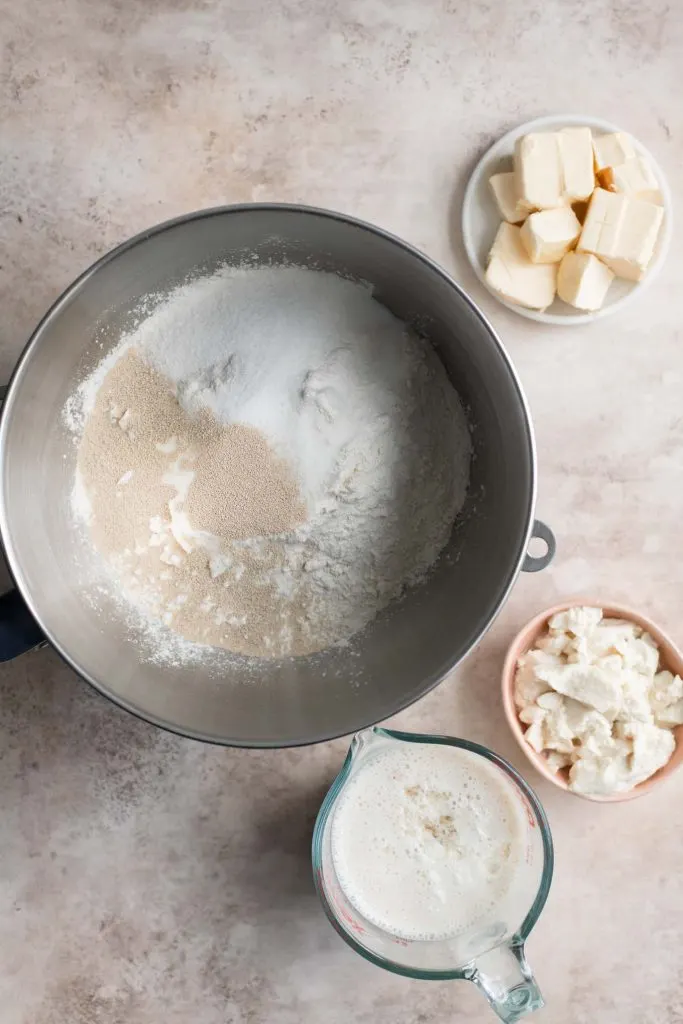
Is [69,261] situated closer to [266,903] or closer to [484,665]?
[484,665]

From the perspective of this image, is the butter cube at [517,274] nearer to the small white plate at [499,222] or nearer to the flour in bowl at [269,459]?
the small white plate at [499,222]

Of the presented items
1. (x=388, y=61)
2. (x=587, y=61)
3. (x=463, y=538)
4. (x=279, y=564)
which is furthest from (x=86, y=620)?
(x=587, y=61)

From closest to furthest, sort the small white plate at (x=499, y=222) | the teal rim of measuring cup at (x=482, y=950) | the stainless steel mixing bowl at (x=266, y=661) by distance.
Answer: the stainless steel mixing bowl at (x=266, y=661) → the teal rim of measuring cup at (x=482, y=950) → the small white plate at (x=499, y=222)

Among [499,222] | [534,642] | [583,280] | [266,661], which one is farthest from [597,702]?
[499,222]

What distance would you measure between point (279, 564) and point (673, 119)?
761 millimetres

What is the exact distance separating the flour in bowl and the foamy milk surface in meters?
0.19

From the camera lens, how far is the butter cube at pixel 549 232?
1.01 metres

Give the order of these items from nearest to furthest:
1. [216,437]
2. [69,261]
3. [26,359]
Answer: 1. [26,359]
2. [216,437]
3. [69,261]

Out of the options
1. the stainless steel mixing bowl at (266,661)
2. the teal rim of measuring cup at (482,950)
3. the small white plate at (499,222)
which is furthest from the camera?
the small white plate at (499,222)

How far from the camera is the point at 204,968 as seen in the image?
43.1 inches

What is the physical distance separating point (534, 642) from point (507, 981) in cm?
38

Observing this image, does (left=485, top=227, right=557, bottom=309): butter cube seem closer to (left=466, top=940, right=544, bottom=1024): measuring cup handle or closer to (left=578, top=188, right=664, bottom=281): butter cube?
(left=578, top=188, right=664, bottom=281): butter cube

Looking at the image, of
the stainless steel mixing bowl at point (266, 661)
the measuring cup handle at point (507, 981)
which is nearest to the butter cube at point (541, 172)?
the stainless steel mixing bowl at point (266, 661)

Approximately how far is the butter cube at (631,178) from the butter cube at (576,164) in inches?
1.0
